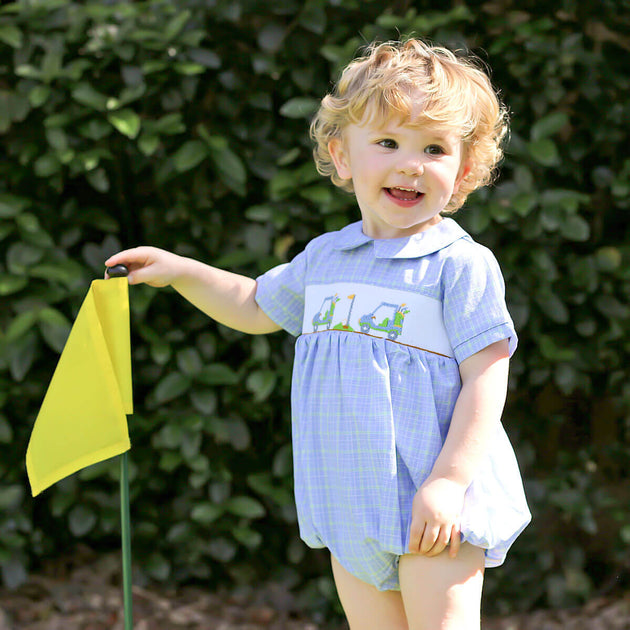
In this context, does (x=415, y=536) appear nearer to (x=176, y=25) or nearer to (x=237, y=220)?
(x=237, y=220)

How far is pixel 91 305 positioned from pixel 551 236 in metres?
1.55

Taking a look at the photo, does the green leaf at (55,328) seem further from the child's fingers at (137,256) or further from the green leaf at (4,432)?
the child's fingers at (137,256)

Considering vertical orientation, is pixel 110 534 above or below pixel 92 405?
below

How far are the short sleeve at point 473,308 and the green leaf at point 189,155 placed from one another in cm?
A: 124

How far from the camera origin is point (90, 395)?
1.72 m

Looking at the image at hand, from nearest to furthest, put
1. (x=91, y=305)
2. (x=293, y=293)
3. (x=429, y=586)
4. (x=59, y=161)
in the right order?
1. (x=429, y=586)
2. (x=91, y=305)
3. (x=293, y=293)
4. (x=59, y=161)

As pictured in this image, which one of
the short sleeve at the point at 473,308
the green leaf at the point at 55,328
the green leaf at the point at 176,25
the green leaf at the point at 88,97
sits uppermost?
the short sleeve at the point at 473,308

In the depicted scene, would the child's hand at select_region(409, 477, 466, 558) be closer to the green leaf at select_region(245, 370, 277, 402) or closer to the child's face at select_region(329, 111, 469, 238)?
the child's face at select_region(329, 111, 469, 238)

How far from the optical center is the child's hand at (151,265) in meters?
1.77

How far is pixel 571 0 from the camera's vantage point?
2.65 metres

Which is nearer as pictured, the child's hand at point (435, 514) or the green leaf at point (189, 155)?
the child's hand at point (435, 514)

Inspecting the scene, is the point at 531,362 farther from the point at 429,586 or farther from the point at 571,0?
the point at 429,586

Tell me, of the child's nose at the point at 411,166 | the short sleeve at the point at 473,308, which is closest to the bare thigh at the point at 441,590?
the short sleeve at the point at 473,308

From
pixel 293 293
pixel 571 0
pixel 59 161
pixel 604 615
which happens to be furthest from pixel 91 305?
pixel 604 615
